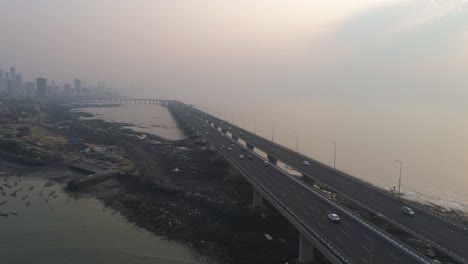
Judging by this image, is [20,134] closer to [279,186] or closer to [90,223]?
[90,223]

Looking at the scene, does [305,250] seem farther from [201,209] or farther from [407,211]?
[201,209]

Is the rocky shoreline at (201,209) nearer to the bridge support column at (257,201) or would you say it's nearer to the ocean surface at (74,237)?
the bridge support column at (257,201)

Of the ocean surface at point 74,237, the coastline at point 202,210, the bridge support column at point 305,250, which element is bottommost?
the ocean surface at point 74,237

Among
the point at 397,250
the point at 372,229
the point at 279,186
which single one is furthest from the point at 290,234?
the point at 397,250

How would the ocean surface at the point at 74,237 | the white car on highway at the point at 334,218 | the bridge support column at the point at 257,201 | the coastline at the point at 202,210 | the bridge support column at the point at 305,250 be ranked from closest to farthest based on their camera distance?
1. the bridge support column at the point at 305,250
2. the white car on highway at the point at 334,218
3. the ocean surface at the point at 74,237
4. the coastline at the point at 202,210
5. the bridge support column at the point at 257,201

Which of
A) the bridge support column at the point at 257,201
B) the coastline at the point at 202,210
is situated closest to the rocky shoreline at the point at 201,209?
the coastline at the point at 202,210
